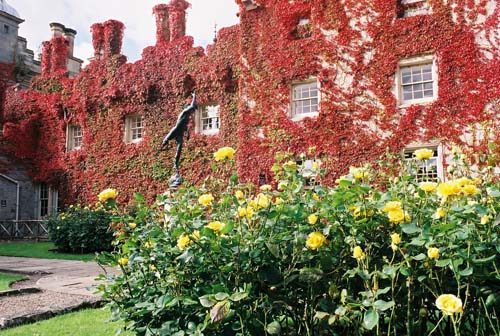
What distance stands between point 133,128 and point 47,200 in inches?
248

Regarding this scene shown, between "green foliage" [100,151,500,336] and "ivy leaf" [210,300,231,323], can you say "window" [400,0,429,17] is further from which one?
Result: "ivy leaf" [210,300,231,323]

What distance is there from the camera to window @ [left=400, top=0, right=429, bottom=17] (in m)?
13.2

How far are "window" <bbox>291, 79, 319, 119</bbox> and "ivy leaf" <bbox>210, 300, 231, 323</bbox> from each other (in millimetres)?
12811

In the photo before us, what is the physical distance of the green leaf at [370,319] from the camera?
6.43 feet

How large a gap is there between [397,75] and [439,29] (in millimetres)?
1714

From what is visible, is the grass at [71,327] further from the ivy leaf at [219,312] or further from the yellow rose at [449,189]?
the yellow rose at [449,189]

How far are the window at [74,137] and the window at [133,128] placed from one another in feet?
10.6

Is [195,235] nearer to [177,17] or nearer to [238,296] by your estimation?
[238,296]

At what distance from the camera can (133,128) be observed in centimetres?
1928

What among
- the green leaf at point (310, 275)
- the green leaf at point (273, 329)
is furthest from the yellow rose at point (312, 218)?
the green leaf at point (273, 329)

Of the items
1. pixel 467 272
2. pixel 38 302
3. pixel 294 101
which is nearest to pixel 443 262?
pixel 467 272

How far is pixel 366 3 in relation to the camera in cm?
1397

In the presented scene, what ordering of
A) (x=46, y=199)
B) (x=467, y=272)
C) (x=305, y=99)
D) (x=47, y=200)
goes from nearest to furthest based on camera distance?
1. (x=467, y=272)
2. (x=305, y=99)
3. (x=47, y=200)
4. (x=46, y=199)

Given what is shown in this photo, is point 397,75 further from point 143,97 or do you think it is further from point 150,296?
point 150,296
